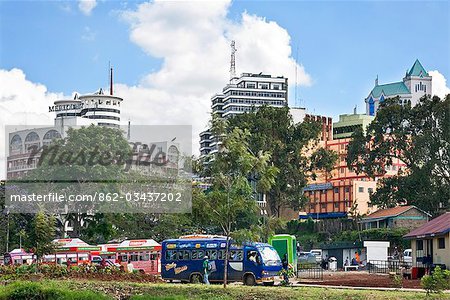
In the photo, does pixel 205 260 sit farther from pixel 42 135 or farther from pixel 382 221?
pixel 42 135

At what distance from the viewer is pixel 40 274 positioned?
37.2 metres

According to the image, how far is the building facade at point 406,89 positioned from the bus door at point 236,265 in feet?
423

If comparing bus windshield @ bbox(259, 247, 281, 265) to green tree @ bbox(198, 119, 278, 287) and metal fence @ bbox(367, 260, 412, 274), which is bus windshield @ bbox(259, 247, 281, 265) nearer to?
green tree @ bbox(198, 119, 278, 287)

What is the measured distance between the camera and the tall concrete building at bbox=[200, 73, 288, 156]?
144 meters

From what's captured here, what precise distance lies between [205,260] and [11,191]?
38267mm

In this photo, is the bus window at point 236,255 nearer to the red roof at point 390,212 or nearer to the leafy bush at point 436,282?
the leafy bush at point 436,282

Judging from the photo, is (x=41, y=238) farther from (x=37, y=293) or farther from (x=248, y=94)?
(x=248, y=94)

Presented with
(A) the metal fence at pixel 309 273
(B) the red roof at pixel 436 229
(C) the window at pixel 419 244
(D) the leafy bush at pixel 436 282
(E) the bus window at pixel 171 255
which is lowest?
(A) the metal fence at pixel 309 273

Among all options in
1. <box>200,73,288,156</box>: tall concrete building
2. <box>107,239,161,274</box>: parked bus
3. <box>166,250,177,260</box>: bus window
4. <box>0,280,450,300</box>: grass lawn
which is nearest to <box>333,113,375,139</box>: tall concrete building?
<box>200,73,288,156</box>: tall concrete building

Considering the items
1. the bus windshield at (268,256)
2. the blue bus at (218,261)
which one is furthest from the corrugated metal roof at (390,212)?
the bus windshield at (268,256)

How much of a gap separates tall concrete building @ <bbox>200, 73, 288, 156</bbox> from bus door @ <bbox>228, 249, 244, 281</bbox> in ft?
340

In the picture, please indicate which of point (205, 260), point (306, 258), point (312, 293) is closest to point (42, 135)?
point (306, 258)

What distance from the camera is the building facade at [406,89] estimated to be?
163875 mm

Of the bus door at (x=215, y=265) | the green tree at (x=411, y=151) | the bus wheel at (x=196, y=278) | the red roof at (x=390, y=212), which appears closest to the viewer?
the bus door at (x=215, y=265)
